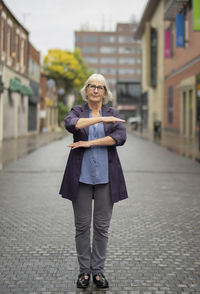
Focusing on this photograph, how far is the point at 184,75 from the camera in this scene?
38.3 meters

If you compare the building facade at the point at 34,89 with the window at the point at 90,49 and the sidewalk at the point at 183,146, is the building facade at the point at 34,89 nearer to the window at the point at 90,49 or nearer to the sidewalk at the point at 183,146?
the sidewalk at the point at 183,146

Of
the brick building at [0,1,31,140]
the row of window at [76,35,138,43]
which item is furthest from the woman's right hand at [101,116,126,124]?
the row of window at [76,35,138,43]

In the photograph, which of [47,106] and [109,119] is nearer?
[109,119]

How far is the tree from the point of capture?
60.5 meters

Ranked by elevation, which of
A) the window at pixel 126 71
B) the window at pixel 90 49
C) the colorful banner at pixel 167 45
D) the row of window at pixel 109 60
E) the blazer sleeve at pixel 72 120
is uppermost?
the window at pixel 90 49

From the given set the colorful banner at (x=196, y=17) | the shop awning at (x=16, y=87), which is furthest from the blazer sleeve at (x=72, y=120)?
the shop awning at (x=16, y=87)

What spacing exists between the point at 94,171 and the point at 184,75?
117ft

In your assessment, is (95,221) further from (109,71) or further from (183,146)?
(109,71)

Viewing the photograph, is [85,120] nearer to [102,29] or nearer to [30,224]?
[30,224]

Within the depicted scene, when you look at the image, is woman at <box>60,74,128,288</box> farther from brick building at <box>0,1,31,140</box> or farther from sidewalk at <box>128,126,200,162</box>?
brick building at <box>0,1,31,140</box>

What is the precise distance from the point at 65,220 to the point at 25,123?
101 ft

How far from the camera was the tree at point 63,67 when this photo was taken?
60.5 metres

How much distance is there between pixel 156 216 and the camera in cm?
678

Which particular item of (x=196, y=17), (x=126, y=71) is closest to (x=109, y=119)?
(x=196, y=17)
